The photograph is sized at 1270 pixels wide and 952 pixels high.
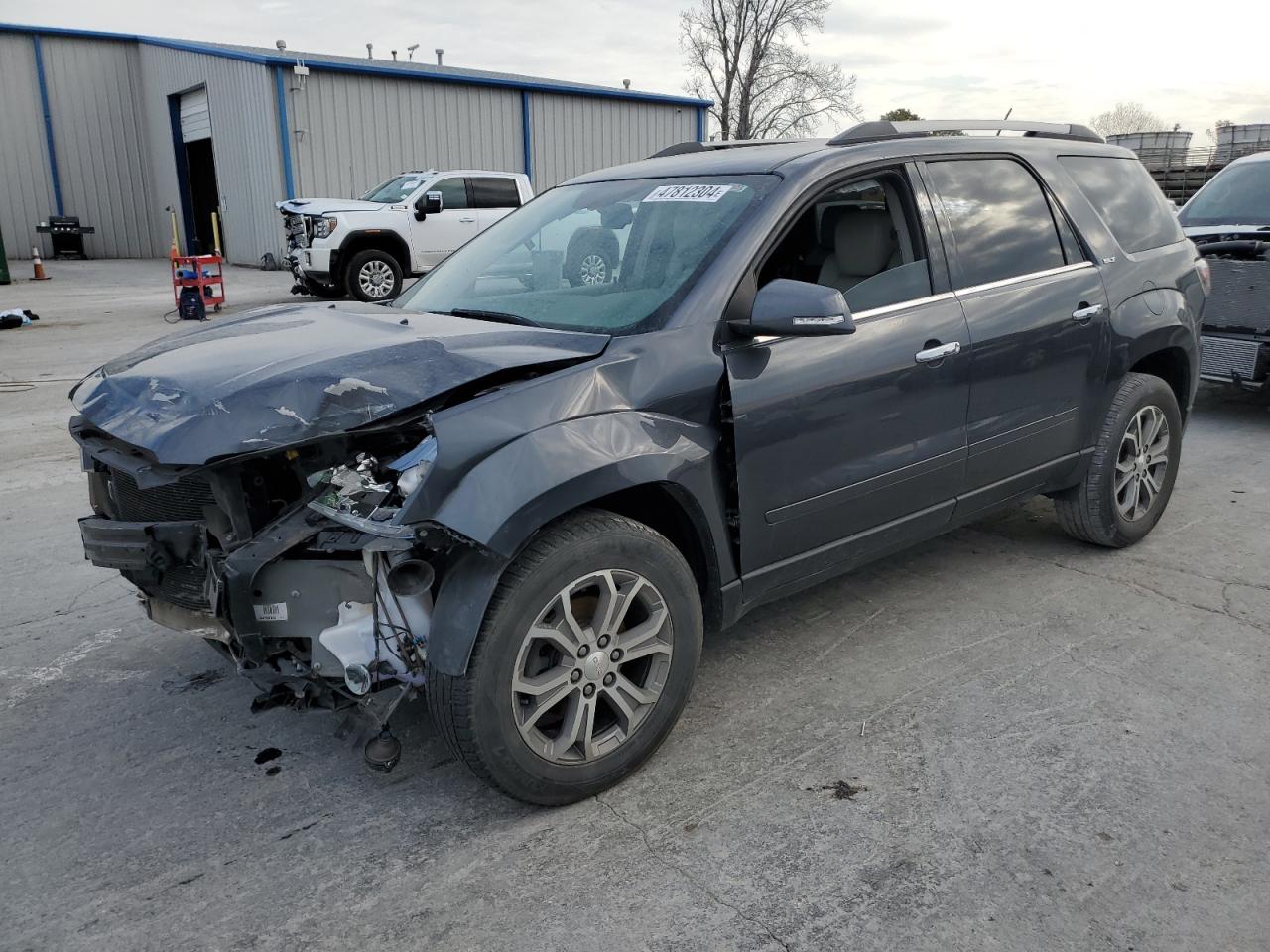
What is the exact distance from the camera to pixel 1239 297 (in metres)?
7.10

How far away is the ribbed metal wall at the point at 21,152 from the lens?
26297mm

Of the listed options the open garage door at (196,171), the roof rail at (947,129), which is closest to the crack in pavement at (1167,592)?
the roof rail at (947,129)

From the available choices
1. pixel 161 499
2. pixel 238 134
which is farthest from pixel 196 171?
pixel 161 499

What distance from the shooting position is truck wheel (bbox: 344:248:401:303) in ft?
51.3

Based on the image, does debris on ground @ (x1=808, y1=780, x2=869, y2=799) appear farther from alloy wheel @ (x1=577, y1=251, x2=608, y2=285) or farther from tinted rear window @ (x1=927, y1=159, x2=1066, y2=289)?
tinted rear window @ (x1=927, y1=159, x2=1066, y2=289)

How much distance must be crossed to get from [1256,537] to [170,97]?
95.0 ft

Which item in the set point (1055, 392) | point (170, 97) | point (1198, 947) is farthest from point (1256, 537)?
point (170, 97)

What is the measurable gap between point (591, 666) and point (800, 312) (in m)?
1.20

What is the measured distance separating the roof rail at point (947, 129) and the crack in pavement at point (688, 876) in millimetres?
2424

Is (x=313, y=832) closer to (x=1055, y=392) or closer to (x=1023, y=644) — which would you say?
(x=1023, y=644)

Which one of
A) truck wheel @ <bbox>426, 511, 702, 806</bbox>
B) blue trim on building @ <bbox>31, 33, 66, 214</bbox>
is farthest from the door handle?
blue trim on building @ <bbox>31, 33, 66, 214</bbox>

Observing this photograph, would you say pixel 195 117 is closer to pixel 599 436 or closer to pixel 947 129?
pixel 947 129

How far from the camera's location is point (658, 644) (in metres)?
2.89

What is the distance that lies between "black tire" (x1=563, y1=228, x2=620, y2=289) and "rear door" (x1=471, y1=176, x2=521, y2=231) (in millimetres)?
13680
